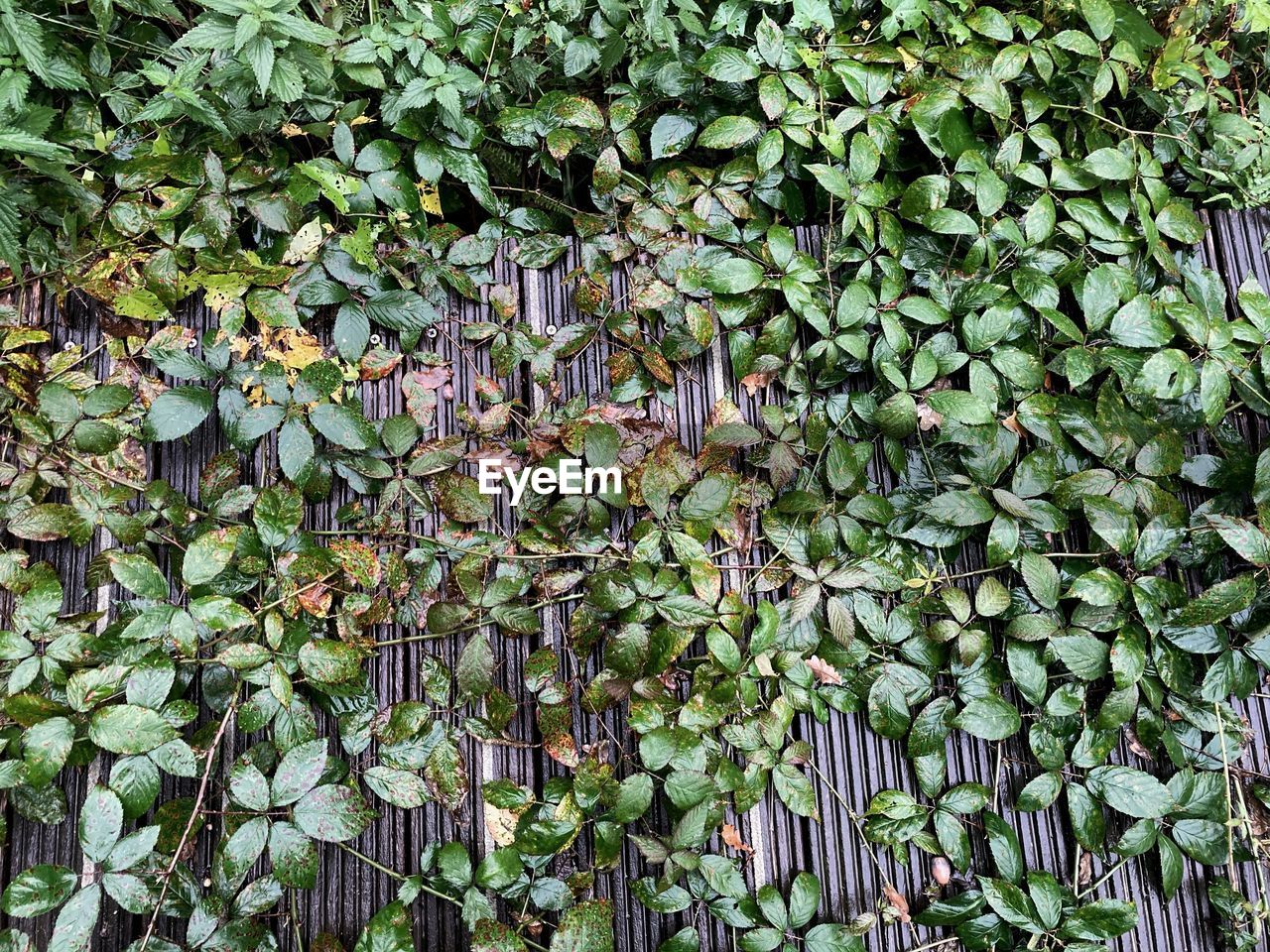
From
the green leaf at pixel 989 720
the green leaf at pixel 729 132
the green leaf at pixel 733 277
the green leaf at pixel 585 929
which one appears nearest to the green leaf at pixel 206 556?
the green leaf at pixel 585 929

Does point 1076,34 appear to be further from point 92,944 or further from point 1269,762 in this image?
point 92,944

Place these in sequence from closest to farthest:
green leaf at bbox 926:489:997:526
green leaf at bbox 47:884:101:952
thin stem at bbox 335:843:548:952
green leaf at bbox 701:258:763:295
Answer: green leaf at bbox 47:884:101:952 < thin stem at bbox 335:843:548:952 < green leaf at bbox 926:489:997:526 < green leaf at bbox 701:258:763:295

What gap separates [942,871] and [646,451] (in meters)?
0.88

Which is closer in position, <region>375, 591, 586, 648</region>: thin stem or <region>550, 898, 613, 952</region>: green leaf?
<region>550, 898, 613, 952</region>: green leaf

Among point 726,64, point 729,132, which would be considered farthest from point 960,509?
point 726,64

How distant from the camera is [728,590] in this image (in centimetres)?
137

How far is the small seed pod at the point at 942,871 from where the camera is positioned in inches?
50.8

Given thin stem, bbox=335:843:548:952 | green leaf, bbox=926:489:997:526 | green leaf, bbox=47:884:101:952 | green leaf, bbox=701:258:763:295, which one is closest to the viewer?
green leaf, bbox=47:884:101:952

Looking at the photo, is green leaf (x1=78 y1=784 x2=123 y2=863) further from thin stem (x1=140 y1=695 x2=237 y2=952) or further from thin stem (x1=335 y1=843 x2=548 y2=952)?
thin stem (x1=335 y1=843 x2=548 y2=952)

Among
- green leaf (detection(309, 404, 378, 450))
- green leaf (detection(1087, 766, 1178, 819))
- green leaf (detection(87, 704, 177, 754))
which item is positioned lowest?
green leaf (detection(1087, 766, 1178, 819))

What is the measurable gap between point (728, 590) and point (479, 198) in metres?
0.89

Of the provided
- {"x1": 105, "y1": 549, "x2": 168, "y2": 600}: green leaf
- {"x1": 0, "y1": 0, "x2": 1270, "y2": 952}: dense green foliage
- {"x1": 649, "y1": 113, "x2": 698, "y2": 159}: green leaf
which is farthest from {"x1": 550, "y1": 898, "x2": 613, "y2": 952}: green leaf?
{"x1": 649, "y1": 113, "x2": 698, "y2": 159}: green leaf

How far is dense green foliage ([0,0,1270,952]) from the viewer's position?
125 centimetres

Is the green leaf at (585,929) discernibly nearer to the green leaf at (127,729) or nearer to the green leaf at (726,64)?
the green leaf at (127,729)
